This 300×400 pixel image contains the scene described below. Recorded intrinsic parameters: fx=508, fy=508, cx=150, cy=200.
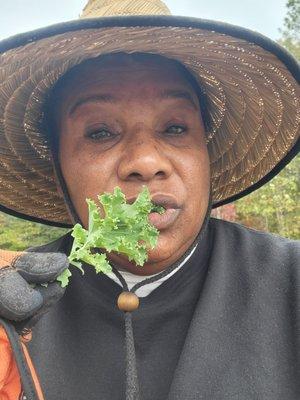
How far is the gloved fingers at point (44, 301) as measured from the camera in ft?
5.17

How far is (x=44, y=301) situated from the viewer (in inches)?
63.1

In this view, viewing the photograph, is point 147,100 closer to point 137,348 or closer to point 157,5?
point 157,5

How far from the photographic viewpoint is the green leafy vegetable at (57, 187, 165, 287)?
1556 millimetres

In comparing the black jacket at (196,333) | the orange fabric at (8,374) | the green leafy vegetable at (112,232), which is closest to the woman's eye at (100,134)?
the green leafy vegetable at (112,232)

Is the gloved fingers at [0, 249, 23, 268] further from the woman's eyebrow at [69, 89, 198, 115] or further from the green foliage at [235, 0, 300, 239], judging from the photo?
the green foliage at [235, 0, 300, 239]

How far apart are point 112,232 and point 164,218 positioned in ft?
1.30

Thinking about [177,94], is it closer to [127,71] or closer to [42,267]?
[127,71]

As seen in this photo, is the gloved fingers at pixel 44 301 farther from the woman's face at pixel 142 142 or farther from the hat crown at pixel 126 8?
the hat crown at pixel 126 8

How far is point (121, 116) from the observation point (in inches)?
84.1

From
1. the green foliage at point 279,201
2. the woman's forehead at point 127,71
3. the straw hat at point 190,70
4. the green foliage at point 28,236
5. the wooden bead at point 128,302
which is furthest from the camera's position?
the green foliage at point 28,236

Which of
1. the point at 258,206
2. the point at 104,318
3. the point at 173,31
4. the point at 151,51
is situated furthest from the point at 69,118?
the point at 258,206

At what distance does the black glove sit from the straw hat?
770 millimetres

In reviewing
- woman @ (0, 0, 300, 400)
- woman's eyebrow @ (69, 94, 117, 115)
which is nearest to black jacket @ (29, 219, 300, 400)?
woman @ (0, 0, 300, 400)

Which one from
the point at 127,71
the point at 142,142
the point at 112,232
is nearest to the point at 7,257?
the point at 112,232
